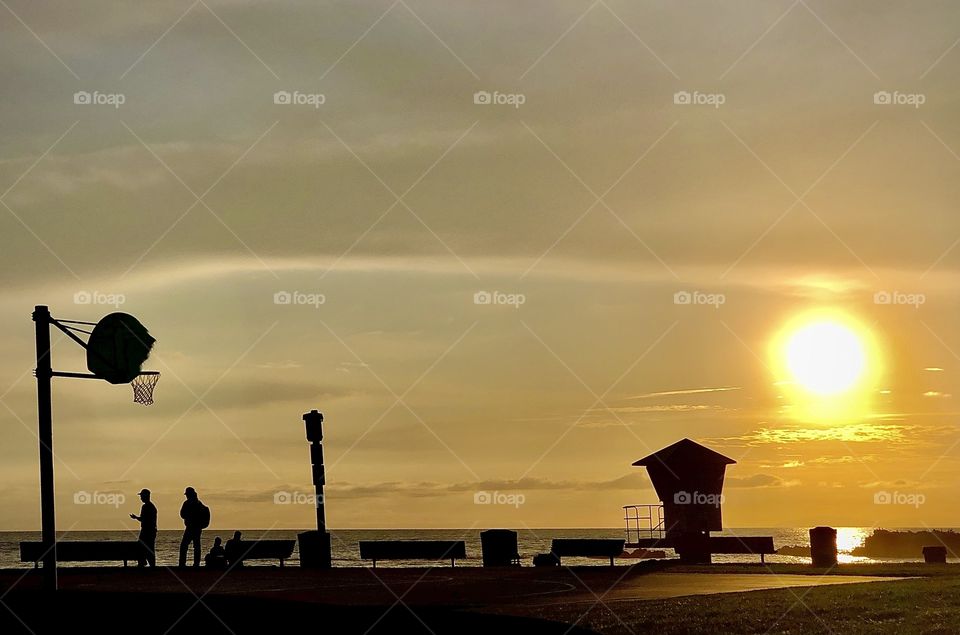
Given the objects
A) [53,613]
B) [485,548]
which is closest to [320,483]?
[485,548]

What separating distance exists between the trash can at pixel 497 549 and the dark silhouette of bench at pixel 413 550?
5.58 ft

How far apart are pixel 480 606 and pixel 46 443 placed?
7195 millimetres

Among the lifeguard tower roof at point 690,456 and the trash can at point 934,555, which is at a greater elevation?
the lifeguard tower roof at point 690,456

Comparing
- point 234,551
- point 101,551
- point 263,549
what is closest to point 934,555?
point 263,549

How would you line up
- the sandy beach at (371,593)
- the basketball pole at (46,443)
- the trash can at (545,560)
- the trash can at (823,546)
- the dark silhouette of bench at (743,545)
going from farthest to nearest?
the dark silhouette of bench at (743,545), the trash can at (823,546), the trash can at (545,560), the basketball pole at (46,443), the sandy beach at (371,593)

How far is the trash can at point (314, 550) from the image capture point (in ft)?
103

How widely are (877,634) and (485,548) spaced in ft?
61.0

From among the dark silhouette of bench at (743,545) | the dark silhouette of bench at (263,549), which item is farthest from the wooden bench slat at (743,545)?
the dark silhouette of bench at (263,549)

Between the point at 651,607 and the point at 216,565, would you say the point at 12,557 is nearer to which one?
the point at 216,565

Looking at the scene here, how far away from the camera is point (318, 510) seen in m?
30.5

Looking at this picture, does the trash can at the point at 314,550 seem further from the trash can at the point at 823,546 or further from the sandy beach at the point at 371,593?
the trash can at the point at 823,546

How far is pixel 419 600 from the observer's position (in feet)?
66.5

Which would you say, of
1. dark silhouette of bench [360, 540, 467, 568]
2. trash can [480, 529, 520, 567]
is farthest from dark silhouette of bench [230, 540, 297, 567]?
trash can [480, 529, 520, 567]

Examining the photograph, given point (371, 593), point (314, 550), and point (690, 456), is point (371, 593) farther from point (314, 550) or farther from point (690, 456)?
point (690, 456)
